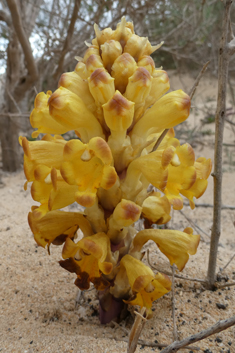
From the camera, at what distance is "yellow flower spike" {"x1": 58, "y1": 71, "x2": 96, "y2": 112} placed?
3.44 feet

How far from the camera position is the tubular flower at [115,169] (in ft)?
3.09

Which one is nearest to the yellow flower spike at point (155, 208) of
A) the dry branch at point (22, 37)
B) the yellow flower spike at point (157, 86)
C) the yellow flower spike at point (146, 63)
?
the yellow flower spike at point (157, 86)

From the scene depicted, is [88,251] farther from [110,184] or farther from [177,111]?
[177,111]

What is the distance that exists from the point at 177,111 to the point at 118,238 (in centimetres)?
47

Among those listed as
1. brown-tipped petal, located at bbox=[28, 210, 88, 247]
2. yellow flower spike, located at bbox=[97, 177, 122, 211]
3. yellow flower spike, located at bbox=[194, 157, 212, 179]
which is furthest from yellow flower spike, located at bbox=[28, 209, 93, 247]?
yellow flower spike, located at bbox=[194, 157, 212, 179]

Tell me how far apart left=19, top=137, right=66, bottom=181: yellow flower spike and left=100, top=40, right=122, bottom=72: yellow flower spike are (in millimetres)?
340

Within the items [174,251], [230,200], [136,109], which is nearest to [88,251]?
[174,251]

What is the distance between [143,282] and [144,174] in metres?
0.33

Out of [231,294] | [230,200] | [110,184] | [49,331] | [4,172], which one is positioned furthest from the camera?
[4,172]

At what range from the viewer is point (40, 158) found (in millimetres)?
1031

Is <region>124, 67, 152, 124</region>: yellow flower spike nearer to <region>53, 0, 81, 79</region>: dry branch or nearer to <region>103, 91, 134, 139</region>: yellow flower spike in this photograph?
<region>103, 91, 134, 139</region>: yellow flower spike

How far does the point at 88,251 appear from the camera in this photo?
3.05 ft

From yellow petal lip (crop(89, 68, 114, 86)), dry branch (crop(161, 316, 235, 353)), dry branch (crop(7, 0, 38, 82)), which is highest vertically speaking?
dry branch (crop(7, 0, 38, 82))

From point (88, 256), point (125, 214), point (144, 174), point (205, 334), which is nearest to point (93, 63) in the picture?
point (144, 174)
